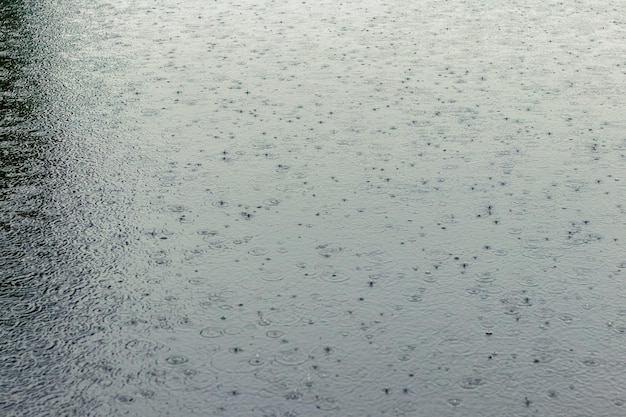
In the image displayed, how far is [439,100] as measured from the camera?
56.0 feet

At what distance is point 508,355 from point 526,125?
23.9ft

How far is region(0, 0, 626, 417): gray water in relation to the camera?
9.17m

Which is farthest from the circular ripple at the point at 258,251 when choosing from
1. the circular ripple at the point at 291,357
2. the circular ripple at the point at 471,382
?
the circular ripple at the point at 471,382

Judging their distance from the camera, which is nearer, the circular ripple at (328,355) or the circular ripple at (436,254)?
the circular ripple at (328,355)

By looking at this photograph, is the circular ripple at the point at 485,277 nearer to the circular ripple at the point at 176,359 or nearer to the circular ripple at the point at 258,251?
the circular ripple at the point at 258,251

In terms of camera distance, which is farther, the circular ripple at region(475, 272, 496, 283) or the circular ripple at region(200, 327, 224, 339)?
the circular ripple at region(475, 272, 496, 283)

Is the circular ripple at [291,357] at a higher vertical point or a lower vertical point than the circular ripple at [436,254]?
higher

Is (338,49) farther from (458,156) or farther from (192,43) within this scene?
(458,156)

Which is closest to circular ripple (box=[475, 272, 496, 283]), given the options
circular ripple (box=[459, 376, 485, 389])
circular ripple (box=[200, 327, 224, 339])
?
circular ripple (box=[459, 376, 485, 389])

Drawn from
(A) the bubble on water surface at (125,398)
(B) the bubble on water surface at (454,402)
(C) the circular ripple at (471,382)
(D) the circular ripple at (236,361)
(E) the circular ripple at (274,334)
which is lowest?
(C) the circular ripple at (471,382)

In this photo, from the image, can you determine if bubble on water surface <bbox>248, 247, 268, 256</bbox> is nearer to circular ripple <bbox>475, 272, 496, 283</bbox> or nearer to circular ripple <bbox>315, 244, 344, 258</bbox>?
circular ripple <bbox>315, 244, 344, 258</bbox>

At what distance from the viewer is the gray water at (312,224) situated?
30.1ft

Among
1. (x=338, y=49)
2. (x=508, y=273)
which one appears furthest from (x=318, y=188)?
(x=338, y=49)

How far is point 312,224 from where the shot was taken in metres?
12.5
